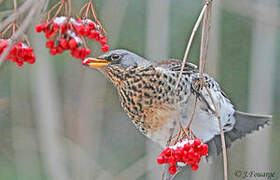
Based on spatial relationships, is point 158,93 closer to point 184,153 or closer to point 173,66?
point 173,66

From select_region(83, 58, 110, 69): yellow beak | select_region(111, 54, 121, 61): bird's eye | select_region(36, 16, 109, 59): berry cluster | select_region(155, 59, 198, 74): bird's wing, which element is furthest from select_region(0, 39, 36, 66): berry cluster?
select_region(155, 59, 198, 74): bird's wing

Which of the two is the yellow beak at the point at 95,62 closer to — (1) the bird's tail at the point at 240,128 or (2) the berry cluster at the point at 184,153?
(2) the berry cluster at the point at 184,153

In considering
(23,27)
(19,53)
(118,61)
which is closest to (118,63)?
(118,61)

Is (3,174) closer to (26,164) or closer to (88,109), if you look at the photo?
(26,164)

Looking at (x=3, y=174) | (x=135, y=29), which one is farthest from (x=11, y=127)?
(x=135, y=29)

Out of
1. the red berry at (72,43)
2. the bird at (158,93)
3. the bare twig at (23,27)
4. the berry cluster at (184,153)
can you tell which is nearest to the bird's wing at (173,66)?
the bird at (158,93)

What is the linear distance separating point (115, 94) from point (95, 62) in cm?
156

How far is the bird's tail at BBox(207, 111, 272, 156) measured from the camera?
2.04m

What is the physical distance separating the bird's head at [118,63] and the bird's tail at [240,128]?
0.50 meters

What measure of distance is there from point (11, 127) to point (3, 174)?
33 cm

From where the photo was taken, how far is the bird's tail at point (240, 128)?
2.04 meters

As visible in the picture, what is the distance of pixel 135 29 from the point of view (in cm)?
321

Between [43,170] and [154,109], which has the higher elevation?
[154,109]

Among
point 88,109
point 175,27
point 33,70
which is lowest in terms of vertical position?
point 88,109
